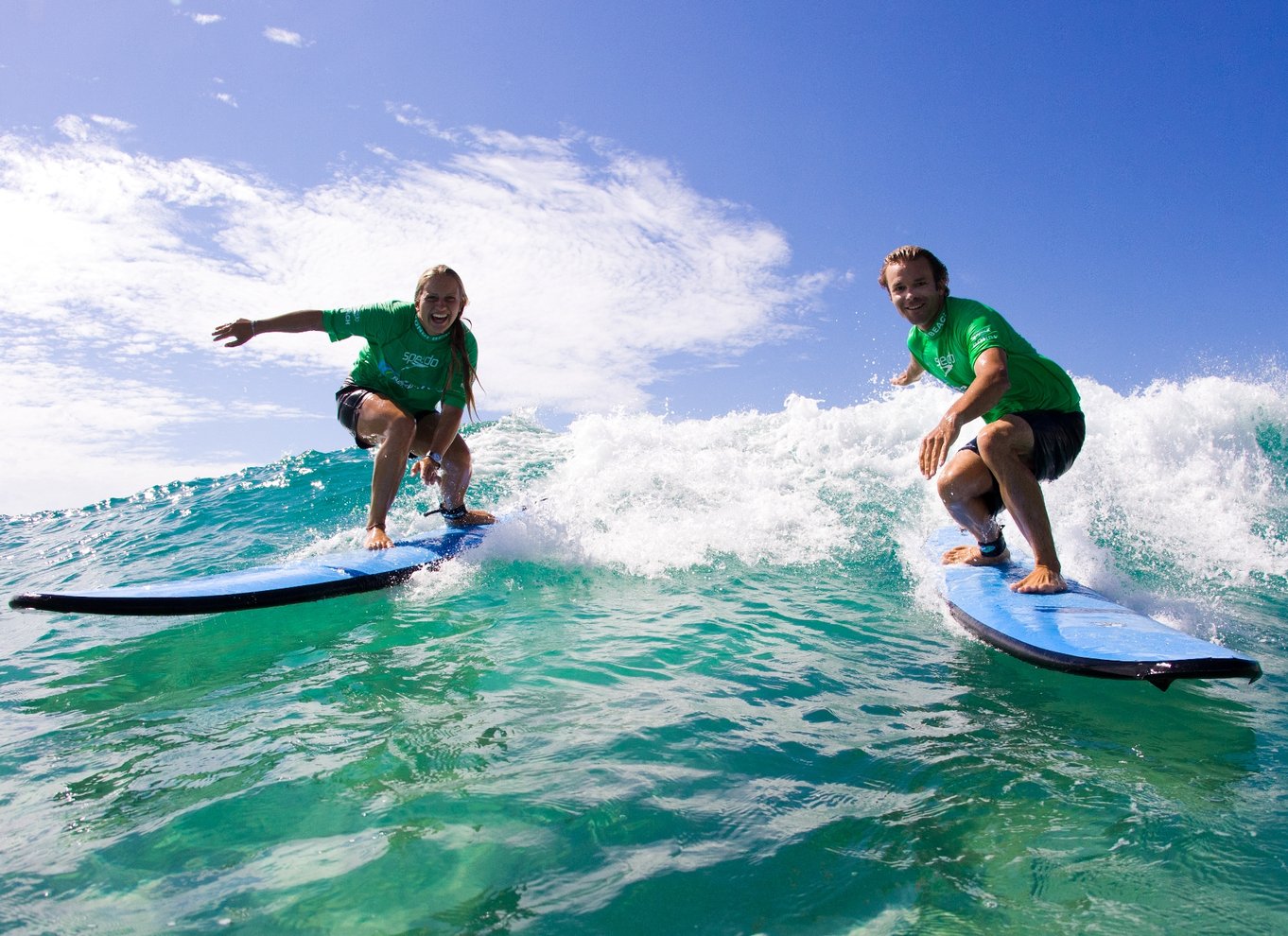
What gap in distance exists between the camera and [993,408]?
4.28 meters

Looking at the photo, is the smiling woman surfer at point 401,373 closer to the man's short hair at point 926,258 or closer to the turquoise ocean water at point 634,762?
the turquoise ocean water at point 634,762

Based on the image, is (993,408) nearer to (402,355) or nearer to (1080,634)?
(1080,634)

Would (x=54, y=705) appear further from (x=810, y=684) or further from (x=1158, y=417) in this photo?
(x=1158, y=417)

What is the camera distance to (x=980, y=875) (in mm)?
1797

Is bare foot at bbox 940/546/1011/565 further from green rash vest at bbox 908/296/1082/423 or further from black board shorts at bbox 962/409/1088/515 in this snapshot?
green rash vest at bbox 908/296/1082/423

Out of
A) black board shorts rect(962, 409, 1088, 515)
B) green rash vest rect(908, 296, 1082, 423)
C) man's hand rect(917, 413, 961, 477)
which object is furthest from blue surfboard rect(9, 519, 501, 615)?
black board shorts rect(962, 409, 1088, 515)

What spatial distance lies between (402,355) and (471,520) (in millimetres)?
1512

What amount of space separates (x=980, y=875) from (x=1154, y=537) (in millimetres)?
6583

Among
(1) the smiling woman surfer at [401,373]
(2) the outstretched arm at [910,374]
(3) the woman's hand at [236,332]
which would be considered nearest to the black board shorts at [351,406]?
(1) the smiling woman surfer at [401,373]

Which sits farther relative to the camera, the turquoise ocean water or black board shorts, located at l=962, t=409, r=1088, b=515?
black board shorts, located at l=962, t=409, r=1088, b=515

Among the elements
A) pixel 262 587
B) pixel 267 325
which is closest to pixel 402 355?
pixel 267 325

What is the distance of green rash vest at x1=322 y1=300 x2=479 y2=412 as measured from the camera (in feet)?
17.9

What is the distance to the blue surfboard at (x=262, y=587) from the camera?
371 cm

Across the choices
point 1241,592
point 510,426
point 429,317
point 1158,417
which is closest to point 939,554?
point 1241,592
